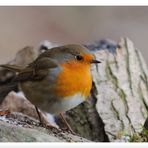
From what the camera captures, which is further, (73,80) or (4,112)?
(4,112)

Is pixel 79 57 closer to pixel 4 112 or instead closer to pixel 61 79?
pixel 61 79

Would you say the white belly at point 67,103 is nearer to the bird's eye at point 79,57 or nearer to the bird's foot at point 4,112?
the bird's eye at point 79,57

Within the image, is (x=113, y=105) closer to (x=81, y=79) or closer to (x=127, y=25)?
(x=81, y=79)

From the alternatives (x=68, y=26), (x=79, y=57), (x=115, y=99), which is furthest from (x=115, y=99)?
(x=68, y=26)

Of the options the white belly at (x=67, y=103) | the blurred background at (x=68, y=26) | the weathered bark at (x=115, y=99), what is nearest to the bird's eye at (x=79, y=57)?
the white belly at (x=67, y=103)

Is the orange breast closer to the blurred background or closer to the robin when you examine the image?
the robin

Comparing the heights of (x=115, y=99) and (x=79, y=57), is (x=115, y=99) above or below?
below
